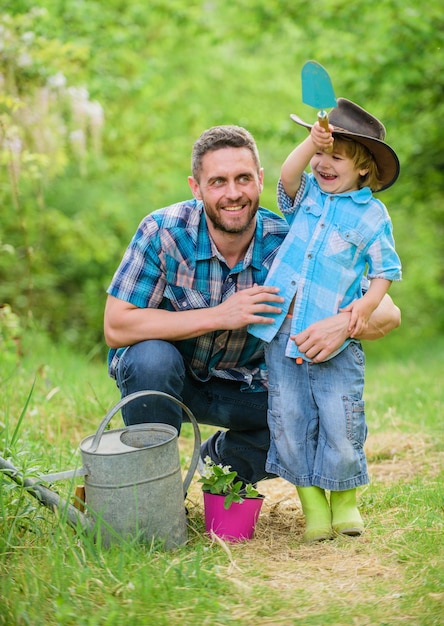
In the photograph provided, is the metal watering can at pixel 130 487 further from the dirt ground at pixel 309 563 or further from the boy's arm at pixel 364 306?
the boy's arm at pixel 364 306

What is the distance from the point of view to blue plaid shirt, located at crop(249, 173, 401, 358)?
2.79 metres

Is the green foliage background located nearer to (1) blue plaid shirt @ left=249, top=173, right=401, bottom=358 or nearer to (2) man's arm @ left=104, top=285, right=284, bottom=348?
(2) man's arm @ left=104, top=285, right=284, bottom=348

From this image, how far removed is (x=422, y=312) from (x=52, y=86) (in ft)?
31.2

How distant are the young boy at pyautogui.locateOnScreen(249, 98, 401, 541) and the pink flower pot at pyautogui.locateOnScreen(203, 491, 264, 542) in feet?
0.64

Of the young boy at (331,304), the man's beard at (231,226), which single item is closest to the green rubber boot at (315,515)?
the young boy at (331,304)

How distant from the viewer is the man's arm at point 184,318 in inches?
111

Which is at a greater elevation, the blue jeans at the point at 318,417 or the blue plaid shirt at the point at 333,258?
the blue plaid shirt at the point at 333,258

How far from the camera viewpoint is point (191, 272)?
3074 millimetres

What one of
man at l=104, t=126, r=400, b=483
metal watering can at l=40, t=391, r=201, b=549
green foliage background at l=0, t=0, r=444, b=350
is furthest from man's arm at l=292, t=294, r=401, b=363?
green foliage background at l=0, t=0, r=444, b=350

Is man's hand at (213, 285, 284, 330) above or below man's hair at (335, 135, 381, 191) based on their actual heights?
below

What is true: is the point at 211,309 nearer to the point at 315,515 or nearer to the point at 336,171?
the point at 336,171

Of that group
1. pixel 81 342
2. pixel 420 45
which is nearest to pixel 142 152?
pixel 81 342

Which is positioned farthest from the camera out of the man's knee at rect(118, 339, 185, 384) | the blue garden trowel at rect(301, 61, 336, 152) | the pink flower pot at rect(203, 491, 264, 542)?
the man's knee at rect(118, 339, 185, 384)

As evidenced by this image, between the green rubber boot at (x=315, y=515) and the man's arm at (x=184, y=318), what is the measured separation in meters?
0.62
